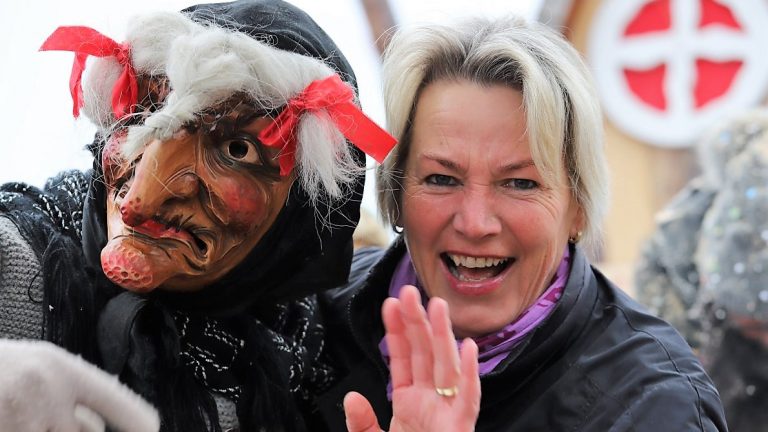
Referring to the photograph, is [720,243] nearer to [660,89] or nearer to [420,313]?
[420,313]

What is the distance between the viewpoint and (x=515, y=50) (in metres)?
1.82

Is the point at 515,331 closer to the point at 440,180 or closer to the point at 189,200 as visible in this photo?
the point at 440,180

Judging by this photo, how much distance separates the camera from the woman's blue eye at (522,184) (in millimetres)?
1827

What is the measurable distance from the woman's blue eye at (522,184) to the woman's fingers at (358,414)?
525mm

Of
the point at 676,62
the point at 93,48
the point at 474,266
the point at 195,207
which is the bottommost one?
the point at 676,62

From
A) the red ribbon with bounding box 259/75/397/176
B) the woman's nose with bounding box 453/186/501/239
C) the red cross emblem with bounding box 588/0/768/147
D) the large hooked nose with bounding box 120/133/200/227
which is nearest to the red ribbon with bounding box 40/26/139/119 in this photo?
the large hooked nose with bounding box 120/133/200/227

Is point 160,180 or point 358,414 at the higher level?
point 160,180

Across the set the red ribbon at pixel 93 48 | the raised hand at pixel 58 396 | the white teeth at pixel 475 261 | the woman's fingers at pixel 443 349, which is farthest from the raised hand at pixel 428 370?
the red ribbon at pixel 93 48

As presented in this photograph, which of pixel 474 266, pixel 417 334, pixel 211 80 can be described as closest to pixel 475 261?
pixel 474 266

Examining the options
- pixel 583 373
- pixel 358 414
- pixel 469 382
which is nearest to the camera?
pixel 469 382

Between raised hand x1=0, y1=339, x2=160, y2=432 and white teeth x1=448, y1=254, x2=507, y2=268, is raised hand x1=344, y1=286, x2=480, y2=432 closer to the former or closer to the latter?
raised hand x1=0, y1=339, x2=160, y2=432

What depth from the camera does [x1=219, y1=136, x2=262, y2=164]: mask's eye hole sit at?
1.60m

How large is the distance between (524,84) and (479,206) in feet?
0.76

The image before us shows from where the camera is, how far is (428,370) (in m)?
1.40
